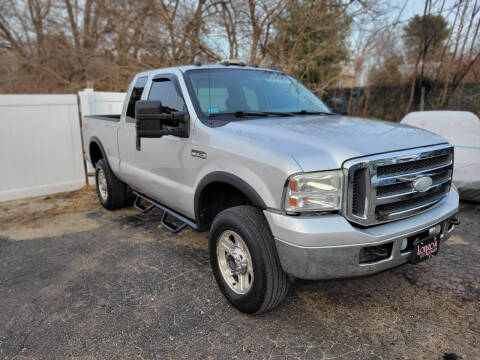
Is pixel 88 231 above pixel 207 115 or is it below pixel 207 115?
below

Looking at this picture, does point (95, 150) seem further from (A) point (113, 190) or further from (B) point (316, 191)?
(B) point (316, 191)

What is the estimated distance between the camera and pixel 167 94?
3.96 metres

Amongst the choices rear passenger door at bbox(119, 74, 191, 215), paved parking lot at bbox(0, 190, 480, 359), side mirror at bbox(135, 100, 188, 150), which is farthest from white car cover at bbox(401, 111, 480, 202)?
side mirror at bbox(135, 100, 188, 150)

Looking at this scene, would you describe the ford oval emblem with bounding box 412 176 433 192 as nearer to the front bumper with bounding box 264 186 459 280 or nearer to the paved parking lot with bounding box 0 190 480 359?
the front bumper with bounding box 264 186 459 280

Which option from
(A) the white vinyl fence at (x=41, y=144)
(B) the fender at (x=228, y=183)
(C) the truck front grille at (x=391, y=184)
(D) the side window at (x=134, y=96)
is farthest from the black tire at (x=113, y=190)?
(C) the truck front grille at (x=391, y=184)

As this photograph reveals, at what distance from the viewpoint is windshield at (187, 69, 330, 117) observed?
353 centimetres

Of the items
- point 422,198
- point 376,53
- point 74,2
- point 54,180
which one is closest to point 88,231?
point 54,180

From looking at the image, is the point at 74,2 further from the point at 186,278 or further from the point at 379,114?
the point at 186,278

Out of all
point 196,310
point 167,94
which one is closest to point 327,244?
point 196,310

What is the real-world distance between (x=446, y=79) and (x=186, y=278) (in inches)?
357

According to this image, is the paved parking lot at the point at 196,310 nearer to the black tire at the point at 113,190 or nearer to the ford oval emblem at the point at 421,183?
the ford oval emblem at the point at 421,183

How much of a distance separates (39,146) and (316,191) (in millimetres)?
5832

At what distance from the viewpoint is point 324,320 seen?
2838mm

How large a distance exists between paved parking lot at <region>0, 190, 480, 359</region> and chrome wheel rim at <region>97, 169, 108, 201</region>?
1404 millimetres
